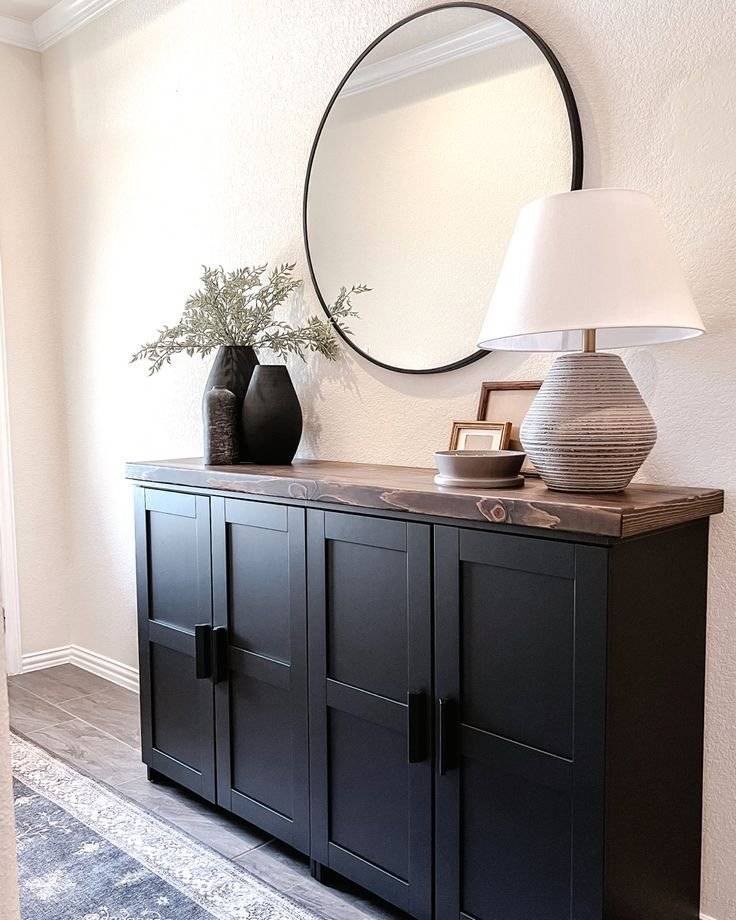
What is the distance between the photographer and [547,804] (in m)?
1.50

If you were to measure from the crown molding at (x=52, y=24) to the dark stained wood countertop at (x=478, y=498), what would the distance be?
2073mm

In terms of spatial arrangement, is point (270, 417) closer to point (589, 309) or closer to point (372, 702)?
point (372, 702)

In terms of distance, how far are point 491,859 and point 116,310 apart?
249 cm

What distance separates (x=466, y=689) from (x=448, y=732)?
0.10 metres

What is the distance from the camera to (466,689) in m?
1.62

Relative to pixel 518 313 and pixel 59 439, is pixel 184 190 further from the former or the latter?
pixel 518 313

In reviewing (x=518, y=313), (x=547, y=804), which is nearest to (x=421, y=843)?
(x=547, y=804)

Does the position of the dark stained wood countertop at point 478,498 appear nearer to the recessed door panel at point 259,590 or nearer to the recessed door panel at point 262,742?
the recessed door panel at point 259,590

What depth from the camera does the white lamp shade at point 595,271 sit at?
4.66ft

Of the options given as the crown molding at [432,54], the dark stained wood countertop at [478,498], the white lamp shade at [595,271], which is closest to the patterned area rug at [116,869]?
the dark stained wood countertop at [478,498]

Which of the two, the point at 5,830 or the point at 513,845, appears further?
the point at 513,845

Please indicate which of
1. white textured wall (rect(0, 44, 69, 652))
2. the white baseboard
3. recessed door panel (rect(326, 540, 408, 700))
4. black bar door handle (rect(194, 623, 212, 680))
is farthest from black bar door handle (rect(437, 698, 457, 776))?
white textured wall (rect(0, 44, 69, 652))

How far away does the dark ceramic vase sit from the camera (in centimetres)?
226

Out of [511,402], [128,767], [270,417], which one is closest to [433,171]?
[511,402]
